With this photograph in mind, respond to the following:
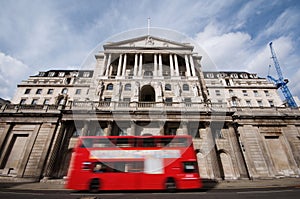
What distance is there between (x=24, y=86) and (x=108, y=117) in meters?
36.8

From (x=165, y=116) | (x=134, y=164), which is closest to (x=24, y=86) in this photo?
(x=165, y=116)

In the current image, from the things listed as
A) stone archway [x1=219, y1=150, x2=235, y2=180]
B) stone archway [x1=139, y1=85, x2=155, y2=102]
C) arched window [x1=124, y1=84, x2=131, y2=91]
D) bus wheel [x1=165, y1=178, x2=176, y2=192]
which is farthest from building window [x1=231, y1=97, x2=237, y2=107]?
bus wheel [x1=165, y1=178, x2=176, y2=192]

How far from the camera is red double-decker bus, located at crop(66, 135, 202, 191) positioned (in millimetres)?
10656

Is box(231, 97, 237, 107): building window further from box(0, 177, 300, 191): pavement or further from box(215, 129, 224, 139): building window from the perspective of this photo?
box(0, 177, 300, 191): pavement

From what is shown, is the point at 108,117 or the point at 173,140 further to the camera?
the point at 108,117

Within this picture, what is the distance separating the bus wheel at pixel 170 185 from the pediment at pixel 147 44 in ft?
101

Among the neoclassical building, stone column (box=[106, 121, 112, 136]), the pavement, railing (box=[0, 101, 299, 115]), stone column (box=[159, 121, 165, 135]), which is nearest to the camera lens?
the pavement

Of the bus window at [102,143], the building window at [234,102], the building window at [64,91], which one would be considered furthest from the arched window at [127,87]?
the building window at [234,102]

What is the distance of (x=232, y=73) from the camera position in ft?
171

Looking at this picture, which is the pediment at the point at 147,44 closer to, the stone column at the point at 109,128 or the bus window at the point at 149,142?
the stone column at the point at 109,128

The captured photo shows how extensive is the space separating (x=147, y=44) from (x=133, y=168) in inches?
1270

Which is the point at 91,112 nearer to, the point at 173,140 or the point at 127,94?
the point at 127,94

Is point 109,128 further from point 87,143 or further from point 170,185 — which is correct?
point 170,185

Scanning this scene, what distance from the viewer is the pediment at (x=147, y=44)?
3569 cm
